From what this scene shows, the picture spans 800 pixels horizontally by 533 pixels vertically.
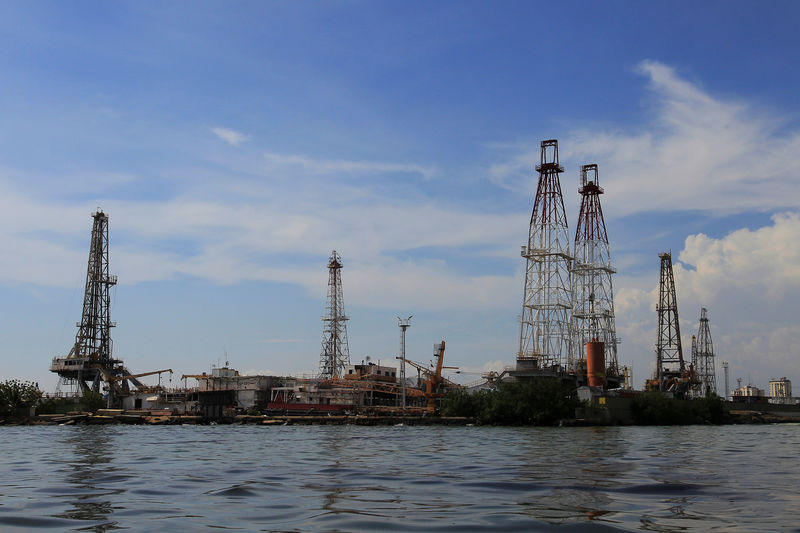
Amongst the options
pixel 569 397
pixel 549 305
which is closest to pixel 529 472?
pixel 569 397

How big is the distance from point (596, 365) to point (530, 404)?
22.0 meters

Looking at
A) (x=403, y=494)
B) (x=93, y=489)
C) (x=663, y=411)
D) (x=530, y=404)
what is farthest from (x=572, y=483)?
(x=663, y=411)

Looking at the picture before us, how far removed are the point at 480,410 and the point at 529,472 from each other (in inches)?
3162

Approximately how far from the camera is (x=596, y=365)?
115875 mm

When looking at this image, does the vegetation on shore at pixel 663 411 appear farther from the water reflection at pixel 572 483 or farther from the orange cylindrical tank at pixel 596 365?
the water reflection at pixel 572 483

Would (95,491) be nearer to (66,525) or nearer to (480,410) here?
(66,525)

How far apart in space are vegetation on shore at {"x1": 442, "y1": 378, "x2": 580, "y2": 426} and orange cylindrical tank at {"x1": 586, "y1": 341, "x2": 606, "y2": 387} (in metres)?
10.8

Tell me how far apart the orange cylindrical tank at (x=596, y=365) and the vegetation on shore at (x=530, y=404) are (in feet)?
35.3

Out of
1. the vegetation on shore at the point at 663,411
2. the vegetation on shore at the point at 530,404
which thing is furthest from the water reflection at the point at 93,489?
the vegetation on shore at the point at 663,411

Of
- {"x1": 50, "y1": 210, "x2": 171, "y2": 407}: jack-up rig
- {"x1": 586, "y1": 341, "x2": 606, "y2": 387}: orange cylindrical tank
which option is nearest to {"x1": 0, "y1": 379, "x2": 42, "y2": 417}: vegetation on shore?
{"x1": 50, "y1": 210, "x2": 171, "y2": 407}: jack-up rig

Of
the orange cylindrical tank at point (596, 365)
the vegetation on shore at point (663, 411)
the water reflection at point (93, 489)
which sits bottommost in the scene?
the vegetation on shore at point (663, 411)

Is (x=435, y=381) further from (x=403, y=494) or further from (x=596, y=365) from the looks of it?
(x=403, y=494)

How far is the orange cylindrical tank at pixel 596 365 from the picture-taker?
114562 millimetres

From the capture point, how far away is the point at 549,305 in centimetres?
11700
